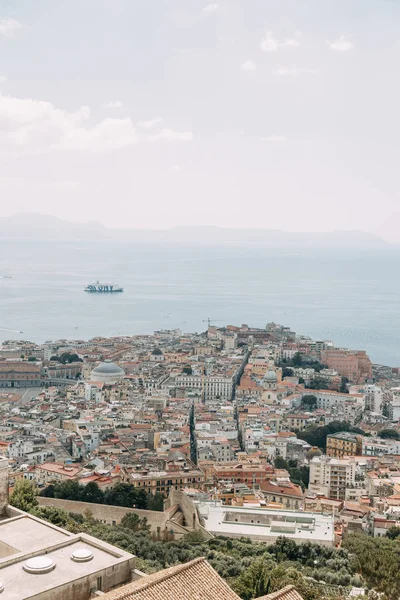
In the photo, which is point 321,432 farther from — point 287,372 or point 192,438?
point 287,372

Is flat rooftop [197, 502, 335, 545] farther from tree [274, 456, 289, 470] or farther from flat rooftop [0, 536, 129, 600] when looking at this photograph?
flat rooftop [0, 536, 129, 600]

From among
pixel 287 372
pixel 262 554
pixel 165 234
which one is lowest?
pixel 287 372

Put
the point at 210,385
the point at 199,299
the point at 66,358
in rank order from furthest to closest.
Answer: the point at 199,299 < the point at 66,358 < the point at 210,385

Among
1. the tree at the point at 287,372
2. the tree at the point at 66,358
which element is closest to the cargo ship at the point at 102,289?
the tree at the point at 66,358

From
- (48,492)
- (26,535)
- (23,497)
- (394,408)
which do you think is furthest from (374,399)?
(26,535)

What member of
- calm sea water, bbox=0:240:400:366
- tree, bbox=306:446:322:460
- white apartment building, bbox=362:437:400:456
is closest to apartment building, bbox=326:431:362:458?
white apartment building, bbox=362:437:400:456

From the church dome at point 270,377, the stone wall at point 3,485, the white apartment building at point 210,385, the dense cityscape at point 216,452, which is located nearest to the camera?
the stone wall at point 3,485

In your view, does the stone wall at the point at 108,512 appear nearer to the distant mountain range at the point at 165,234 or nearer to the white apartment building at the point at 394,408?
the white apartment building at the point at 394,408

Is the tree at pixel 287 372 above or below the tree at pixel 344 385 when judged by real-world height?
above
